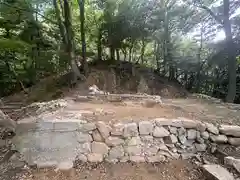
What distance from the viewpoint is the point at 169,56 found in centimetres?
1004

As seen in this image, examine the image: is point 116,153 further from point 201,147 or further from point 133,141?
point 201,147

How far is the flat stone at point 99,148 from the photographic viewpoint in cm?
299

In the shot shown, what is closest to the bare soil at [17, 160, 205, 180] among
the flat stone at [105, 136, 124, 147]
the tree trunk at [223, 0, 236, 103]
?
the flat stone at [105, 136, 124, 147]

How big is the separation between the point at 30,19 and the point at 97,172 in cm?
856

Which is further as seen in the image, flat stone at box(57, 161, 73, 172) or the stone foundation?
the stone foundation

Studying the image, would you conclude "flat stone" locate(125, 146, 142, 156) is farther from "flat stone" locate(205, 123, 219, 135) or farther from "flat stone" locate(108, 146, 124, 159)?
"flat stone" locate(205, 123, 219, 135)

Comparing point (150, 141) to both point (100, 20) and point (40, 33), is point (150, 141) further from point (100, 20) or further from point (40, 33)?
point (40, 33)

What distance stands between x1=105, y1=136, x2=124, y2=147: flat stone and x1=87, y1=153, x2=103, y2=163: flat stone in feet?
0.69

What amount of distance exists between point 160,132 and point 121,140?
24.5 inches

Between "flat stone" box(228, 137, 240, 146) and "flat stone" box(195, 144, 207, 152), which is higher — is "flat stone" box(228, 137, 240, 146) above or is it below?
above

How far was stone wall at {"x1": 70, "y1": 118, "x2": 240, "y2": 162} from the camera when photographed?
2.99 m

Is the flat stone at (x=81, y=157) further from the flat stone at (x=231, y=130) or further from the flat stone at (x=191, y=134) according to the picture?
the flat stone at (x=231, y=130)

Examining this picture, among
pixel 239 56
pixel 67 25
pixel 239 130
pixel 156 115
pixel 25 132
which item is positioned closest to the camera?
pixel 25 132

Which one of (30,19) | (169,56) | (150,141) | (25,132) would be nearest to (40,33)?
(30,19)
